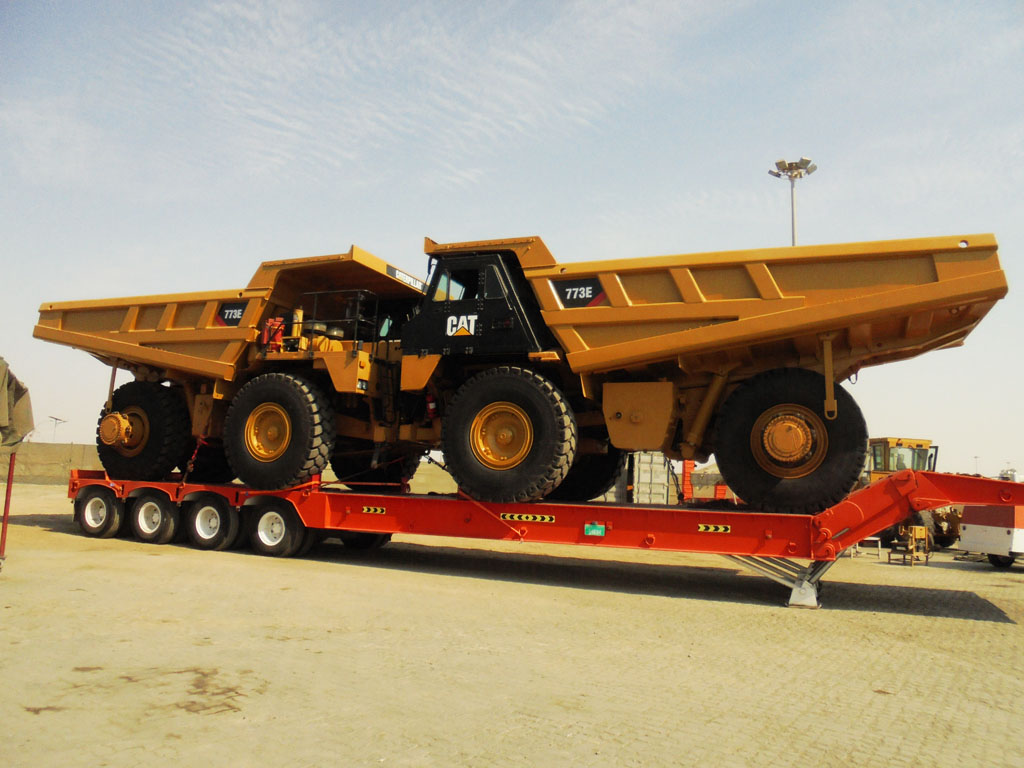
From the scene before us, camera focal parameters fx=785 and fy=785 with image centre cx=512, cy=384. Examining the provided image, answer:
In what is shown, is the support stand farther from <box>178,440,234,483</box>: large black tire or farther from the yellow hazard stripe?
<box>178,440,234,483</box>: large black tire

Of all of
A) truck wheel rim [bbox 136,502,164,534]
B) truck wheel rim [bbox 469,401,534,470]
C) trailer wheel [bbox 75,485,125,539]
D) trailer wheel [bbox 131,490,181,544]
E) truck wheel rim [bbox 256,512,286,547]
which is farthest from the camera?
trailer wheel [bbox 75,485,125,539]

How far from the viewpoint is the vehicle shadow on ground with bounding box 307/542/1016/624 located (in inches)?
340

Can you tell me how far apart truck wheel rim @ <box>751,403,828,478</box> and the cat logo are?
363cm

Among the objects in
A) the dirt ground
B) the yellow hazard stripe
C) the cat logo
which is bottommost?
the dirt ground

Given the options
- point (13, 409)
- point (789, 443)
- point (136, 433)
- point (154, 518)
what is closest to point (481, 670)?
point (789, 443)

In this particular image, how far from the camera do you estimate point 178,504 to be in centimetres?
1195

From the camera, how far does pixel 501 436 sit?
378 inches

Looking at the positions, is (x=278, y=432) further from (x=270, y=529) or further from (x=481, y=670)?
(x=481, y=670)

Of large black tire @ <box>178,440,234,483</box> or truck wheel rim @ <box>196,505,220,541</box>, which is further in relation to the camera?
large black tire @ <box>178,440,234,483</box>

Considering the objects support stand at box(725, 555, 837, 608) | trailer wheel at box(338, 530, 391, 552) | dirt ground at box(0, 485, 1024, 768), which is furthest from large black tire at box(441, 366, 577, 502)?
trailer wheel at box(338, 530, 391, 552)

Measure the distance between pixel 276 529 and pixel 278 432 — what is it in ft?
4.52

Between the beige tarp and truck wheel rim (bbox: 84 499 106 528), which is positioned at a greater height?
the beige tarp

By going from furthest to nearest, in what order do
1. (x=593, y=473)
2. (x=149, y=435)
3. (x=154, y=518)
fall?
(x=149, y=435) < (x=154, y=518) < (x=593, y=473)

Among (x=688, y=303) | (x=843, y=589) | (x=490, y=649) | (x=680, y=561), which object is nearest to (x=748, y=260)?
(x=688, y=303)
